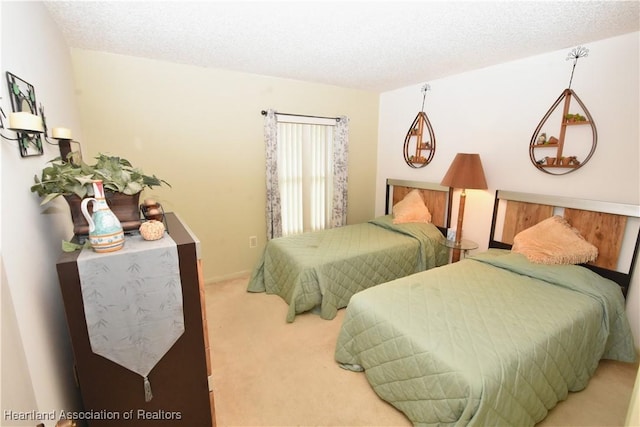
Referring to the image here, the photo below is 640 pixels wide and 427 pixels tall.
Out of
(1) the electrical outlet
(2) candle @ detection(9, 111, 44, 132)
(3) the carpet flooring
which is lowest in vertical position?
(3) the carpet flooring

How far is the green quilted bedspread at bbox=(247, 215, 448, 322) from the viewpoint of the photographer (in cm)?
264

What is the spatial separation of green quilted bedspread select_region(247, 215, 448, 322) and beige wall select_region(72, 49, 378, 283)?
0.61 m

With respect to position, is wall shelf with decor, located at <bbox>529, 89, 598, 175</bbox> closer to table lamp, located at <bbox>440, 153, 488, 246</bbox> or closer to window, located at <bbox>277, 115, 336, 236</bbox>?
table lamp, located at <bbox>440, 153, 488, 246</bbox>

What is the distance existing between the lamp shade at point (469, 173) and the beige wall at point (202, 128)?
1640mm

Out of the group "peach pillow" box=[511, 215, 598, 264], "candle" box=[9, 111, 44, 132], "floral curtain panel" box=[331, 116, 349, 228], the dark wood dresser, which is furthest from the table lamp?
"candle" box=[9, 111, 44, 132]

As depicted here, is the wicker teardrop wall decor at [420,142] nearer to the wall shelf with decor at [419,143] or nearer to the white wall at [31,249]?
the wall shelf with decor at [419,143]

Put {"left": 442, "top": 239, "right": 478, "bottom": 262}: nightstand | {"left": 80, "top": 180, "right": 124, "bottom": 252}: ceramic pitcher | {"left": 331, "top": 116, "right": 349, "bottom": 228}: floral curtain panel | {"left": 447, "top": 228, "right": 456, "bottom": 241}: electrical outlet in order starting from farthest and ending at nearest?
{"left": 331, "top": 116, "right": 349, "bottom": 228}: floral curtain panel → {"left": 447, "top": 228, "right": 456, "bottom": 241}: electrical outlet → {"left": 442, "top": 239, "right": 478, "bottom": 262}: nightstand → {"left": 80, "top": 180, "right": 124, "bottom": 252}: ceramic pitcher

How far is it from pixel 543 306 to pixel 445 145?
2.04 metres

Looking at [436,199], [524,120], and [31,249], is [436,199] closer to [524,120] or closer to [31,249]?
[524,120]

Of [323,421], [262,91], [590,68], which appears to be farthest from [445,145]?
[323,421]

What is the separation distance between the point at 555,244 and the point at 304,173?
266cm

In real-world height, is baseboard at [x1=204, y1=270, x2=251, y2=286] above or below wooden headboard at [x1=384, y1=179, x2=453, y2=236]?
below

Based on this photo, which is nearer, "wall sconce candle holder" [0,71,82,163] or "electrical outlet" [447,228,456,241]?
"wall sconce candle holder" [0,71,82,163]

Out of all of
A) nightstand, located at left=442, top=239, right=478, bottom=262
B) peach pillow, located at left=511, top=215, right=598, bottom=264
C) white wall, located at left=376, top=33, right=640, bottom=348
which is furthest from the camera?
nightstand, located at left=442, top=239, right=478, bottom=262
